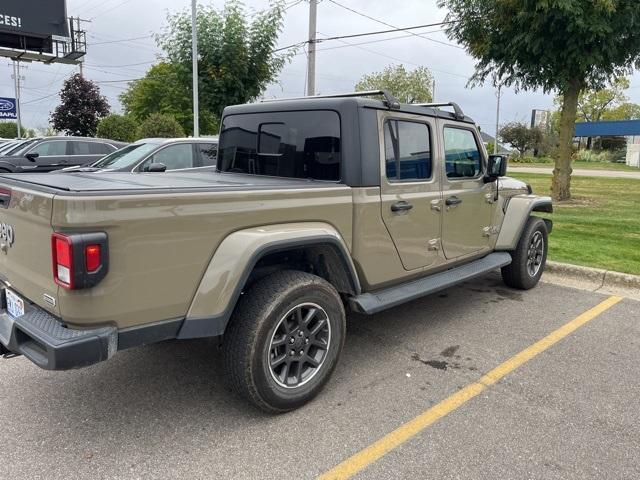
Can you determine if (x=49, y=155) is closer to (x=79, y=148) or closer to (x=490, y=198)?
(x=79, y=148)

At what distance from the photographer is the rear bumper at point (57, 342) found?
7.48 feet

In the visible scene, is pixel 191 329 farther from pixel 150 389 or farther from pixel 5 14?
pixel 5 14

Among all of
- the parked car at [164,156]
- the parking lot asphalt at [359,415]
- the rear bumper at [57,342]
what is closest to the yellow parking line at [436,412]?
the parking lot asphalt at [359,415]

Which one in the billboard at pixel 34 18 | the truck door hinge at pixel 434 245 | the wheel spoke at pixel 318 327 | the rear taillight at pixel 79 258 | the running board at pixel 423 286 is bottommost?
the wheel spoke at pixel 318 327

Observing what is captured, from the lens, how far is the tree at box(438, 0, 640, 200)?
9.10 metres

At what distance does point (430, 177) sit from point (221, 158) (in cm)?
184

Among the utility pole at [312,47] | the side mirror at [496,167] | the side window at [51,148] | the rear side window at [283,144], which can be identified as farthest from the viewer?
the utility pole at [312,47]

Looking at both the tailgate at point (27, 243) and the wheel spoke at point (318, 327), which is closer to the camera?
the tailgate at point (27, 243)

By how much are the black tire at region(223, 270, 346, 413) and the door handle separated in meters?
0.81

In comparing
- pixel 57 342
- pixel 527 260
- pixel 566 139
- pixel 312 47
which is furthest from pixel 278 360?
pixel 312 47

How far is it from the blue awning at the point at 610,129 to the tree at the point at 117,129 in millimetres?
49944

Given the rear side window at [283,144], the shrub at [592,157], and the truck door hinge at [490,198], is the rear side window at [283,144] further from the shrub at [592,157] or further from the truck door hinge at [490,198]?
the shrub at [592,157]

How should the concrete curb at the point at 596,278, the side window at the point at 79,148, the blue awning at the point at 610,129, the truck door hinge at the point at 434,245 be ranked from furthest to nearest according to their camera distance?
1. the blue awning at the point at 610,129
2. the side window at the point at 79,148
3. the concrete curb at the point at 596,278
4. the truck door hinge at the point at 434,245

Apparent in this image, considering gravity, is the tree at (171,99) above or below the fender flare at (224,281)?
above
